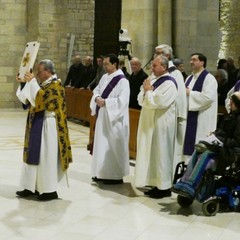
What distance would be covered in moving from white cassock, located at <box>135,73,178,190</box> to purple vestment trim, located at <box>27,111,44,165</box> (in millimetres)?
1210

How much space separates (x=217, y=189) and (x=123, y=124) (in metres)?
1.81

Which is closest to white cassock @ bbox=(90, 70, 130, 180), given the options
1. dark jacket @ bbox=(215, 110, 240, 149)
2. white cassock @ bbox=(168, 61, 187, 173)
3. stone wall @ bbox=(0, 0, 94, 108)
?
white cassock @ bbox=(168, 61, 187, 173)

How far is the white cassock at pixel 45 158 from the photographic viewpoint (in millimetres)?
6914

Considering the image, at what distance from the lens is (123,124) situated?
7.99m

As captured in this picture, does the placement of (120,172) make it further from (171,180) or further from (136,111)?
(136,111)

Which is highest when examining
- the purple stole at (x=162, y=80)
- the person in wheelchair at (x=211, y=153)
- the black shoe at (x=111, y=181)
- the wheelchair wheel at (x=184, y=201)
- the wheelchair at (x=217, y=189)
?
the purple stole at (x=162, y=80)

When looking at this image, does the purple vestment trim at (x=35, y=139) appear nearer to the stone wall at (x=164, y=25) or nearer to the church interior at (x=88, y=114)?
the church interior at (x=88, y=114)

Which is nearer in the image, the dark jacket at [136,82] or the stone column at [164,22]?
the dark jacket at [136,82]

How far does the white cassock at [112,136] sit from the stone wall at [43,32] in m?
10.5

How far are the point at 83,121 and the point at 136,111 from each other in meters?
5.36

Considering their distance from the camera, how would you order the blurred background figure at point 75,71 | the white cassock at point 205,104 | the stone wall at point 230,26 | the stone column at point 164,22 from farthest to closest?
1. the stone wall at point 230,26
2. the blurred background figure at point 75,71
3. the stone column at point 164,22
4. the white cassock at point 205,104

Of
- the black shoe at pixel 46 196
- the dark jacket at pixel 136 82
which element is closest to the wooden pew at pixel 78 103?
the dark jacket at pixel 136 82

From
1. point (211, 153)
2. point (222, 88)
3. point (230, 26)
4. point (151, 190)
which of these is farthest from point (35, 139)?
point (230, 26)

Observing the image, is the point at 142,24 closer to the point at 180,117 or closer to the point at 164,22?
the point at 164,22
